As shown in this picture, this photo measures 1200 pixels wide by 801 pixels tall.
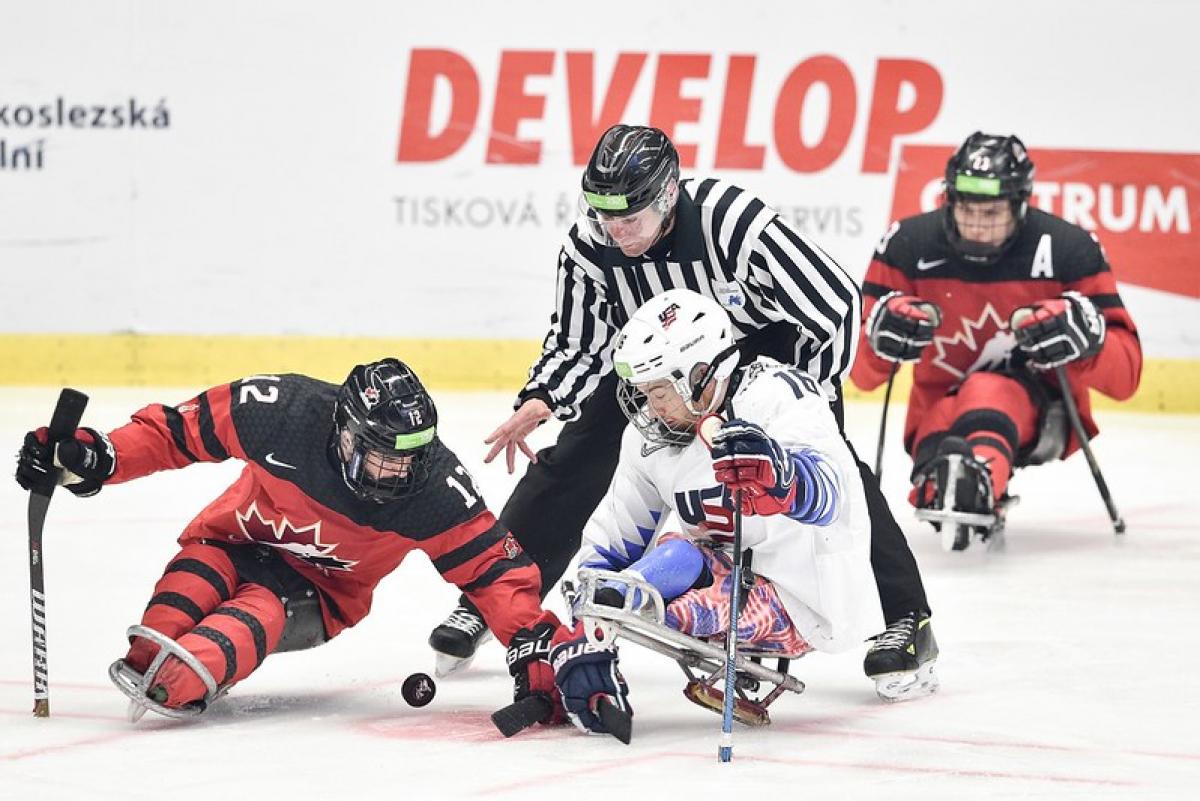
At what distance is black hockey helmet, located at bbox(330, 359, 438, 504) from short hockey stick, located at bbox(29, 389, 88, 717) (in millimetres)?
437

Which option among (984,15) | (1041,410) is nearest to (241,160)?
(984,15)

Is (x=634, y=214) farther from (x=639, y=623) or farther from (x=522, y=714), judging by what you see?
(x=522, y=714)

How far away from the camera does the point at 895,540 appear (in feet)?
13.0

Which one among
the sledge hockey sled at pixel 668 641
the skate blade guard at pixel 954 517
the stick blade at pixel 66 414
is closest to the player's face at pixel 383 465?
the sledge hockey sled at pixel 668 641

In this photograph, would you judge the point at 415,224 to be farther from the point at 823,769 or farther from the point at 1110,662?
the point at 823,769

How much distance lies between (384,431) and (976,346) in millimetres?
2849

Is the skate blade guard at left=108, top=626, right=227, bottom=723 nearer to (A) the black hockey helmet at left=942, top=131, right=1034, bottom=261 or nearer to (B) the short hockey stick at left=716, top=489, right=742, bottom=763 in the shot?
(B) the short hockey stick at left=716, top=489, right=742, bottom=763

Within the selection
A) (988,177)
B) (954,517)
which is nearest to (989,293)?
(988,177)

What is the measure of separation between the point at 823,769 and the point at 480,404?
16.4 ft

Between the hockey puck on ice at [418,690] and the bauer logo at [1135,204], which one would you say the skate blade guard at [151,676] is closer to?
the hockey puck on ice at [418,690]

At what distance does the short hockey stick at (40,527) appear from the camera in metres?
3.49

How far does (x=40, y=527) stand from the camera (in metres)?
3.64

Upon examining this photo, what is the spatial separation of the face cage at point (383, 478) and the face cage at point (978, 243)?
8.50 ft

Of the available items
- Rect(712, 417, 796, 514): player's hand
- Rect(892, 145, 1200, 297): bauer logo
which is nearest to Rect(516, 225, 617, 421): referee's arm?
Rect(712, 417, 796, 514): player's hand
